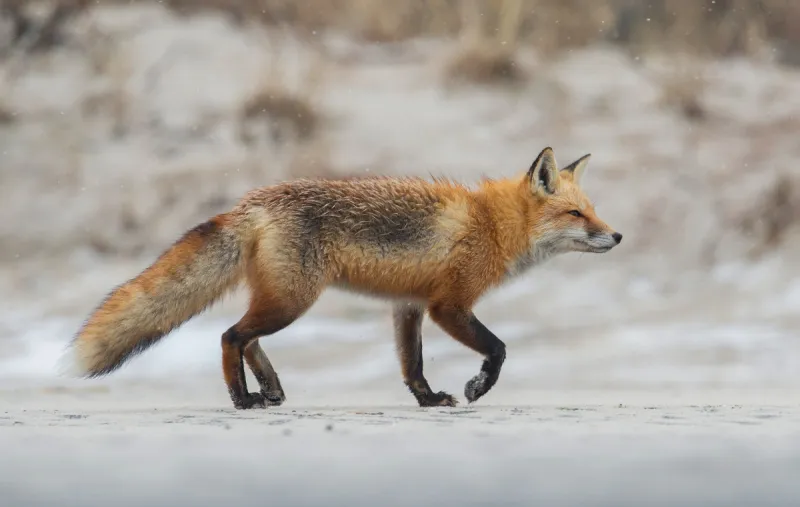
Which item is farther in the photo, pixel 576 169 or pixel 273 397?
pixel 576 169

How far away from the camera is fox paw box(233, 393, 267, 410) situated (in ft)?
20.6

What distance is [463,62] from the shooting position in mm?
11430

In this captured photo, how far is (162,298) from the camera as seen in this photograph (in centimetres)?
620

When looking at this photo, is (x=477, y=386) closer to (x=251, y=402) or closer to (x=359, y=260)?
(x=359, y=260)

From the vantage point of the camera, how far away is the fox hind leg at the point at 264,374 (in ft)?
21.4

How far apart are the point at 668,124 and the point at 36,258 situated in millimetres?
5226

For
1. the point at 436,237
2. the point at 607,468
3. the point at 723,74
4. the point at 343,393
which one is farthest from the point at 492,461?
the point at 723,74

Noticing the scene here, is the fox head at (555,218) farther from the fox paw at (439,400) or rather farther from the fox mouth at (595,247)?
the fox paw at (439,400)

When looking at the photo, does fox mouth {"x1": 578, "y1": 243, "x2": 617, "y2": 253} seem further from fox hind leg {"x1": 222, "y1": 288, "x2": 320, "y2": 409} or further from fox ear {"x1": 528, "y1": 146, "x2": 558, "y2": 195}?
fox hind leg {"x1": 222, "y1": 288, "x2": 320, "y2": 409}

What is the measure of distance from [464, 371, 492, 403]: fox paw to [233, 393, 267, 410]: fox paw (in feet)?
3.28

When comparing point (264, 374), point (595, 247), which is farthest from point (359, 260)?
point (595, 247)

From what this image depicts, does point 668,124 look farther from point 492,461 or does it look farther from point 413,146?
point 492,461

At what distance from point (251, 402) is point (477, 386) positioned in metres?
1.10

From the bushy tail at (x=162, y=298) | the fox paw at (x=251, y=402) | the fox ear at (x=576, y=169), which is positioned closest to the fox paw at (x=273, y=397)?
the fox paw at (x=251, y=402)
